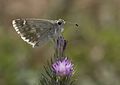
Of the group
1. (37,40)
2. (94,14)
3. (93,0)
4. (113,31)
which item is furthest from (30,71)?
(93,0)

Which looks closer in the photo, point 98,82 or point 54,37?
point 54,37

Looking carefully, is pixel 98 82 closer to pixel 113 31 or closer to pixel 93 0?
pixel 113 31

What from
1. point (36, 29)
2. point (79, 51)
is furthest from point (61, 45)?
point (79, 51)

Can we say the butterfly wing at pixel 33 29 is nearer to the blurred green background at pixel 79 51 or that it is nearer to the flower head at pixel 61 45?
the flower head at pixel 61 45

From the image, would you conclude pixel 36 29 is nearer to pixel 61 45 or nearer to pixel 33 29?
pixel 33 29

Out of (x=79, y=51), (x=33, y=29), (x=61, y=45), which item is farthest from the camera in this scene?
(x=79, y=51)

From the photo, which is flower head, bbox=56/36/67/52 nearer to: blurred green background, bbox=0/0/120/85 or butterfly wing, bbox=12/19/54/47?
butterfly wing, bbox=12/19/54/47

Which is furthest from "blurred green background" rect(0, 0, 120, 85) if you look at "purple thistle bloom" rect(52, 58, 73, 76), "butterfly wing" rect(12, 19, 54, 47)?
"purple thistle bloom" rect(52, 58, 73, 76)
